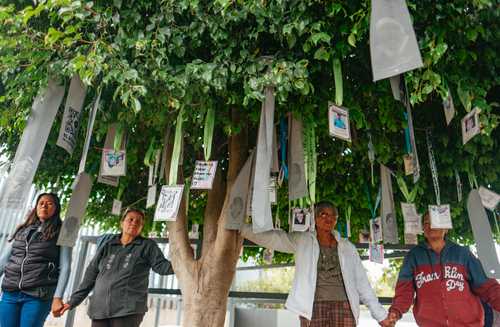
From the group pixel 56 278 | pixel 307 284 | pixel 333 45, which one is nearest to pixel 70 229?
pixel 56 278

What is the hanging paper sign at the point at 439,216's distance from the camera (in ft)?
10.6

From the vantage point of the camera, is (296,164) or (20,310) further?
(296,164)

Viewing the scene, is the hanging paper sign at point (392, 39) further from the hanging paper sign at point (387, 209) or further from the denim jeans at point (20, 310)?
the denim jeans at point (20, 310)

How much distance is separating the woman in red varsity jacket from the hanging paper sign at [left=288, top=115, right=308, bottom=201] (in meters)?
1.05

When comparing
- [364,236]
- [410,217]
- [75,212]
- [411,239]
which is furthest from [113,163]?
[364,236]

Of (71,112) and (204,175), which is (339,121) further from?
(71,112)

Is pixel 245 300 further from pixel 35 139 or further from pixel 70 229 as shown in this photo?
pixel 35 139

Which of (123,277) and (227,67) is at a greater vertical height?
(227,67)

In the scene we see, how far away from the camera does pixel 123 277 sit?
2947mm

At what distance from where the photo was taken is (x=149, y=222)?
525cm

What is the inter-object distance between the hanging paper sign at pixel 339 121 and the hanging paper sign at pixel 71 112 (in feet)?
6.02

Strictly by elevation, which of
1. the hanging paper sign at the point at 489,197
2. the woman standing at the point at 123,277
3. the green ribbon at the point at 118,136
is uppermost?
the green ribbon at the point at 118,136

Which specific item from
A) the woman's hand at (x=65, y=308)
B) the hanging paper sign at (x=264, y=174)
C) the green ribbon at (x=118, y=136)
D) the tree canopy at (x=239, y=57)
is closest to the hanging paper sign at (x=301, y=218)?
the tree canopy at (x=239, y=57)

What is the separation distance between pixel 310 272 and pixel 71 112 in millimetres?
2131
